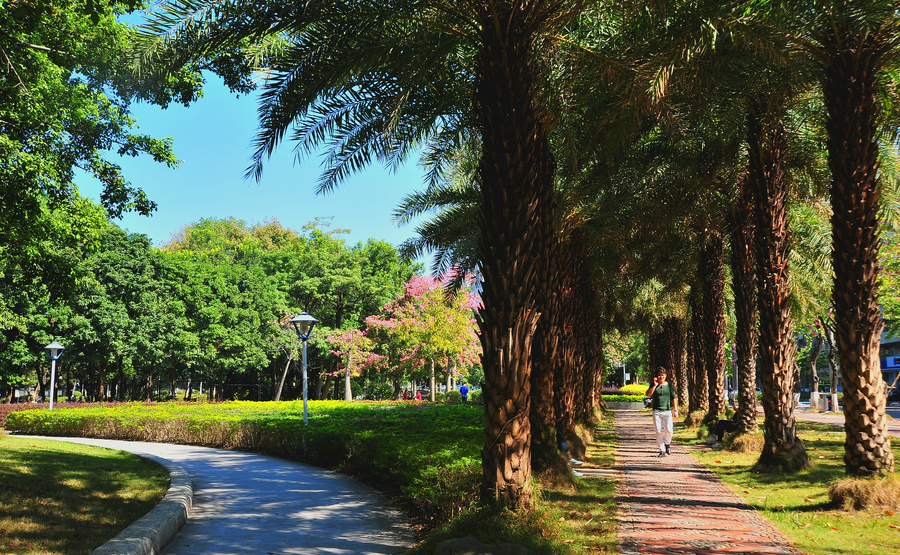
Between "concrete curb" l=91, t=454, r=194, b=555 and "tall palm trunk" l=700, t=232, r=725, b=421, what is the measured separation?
13.9m

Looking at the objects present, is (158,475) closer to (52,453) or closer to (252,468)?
(252,468)

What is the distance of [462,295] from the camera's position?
39.8 meters

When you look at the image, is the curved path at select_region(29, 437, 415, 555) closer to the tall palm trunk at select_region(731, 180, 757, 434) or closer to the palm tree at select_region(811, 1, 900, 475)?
the palm tree at select_region(811, 1, 900, 475)

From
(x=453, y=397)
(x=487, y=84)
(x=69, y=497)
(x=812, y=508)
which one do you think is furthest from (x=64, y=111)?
(x=453, y=397)

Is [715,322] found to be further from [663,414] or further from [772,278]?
[772,278]

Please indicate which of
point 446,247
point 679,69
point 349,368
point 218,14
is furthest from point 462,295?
point 218,14

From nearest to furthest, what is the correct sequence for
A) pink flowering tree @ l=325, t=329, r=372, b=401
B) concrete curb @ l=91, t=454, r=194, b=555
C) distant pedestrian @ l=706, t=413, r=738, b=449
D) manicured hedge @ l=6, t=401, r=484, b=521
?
concrete curb @ l=91, t=454, r=194, b=555 < manicured hedge @ l=6, t=401, r=484, b=521 < distant pedestrian @ l=706, t=413, r=738, b=449 < pink flowering tree @ l=325, t=329, r=372, b=401

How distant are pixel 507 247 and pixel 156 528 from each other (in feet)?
15.1

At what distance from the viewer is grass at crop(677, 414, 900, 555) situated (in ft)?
21.3

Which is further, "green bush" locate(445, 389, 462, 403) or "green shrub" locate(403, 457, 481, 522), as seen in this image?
"green bush" locate(445, 389, 462, 403)

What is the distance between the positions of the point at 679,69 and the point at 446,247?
12213 millimetres

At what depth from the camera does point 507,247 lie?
7.15 metres

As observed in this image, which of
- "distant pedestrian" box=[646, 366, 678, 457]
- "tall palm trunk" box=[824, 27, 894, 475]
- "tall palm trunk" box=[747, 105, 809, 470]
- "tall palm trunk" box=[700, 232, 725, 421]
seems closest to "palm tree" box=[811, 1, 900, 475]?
"tall palm trunk" box=[824, 27, 894, 475]

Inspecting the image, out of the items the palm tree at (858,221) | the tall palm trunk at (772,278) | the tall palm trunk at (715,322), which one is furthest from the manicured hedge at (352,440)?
the tall palm trunk at (715,322)
